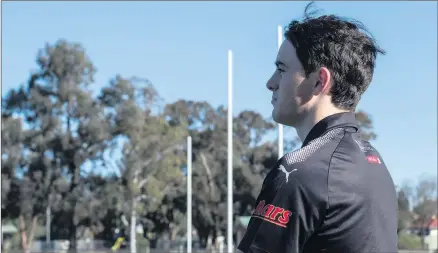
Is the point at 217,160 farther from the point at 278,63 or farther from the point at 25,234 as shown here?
the point at 278,63

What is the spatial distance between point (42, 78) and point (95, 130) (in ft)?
16.8

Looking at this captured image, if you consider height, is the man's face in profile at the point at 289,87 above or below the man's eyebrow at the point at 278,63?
below

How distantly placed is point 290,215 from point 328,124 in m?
0.30

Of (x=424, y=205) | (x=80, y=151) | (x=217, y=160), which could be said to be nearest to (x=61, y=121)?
(x=80, y=151)

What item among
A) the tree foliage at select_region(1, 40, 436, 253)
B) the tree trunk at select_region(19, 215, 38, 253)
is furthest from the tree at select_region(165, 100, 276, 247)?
the tree trunk at select_region(19, 215, 38, 253)

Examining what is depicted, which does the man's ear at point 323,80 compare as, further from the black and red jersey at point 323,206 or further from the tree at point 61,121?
the tree at point 61,121

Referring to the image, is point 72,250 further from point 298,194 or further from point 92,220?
point 298,194

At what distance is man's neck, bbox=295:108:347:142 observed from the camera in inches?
68.0

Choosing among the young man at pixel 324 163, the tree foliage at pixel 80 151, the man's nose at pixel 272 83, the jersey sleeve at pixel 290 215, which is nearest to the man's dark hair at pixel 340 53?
the young man at pixel 324 163

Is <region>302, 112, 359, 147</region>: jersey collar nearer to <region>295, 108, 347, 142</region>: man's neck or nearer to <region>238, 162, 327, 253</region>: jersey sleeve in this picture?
<region>295, 108, 347, 142</region>: man's neck

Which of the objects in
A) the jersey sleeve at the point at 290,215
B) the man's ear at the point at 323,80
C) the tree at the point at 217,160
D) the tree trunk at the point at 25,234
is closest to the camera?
the jersey sleeve at the point at 290,215

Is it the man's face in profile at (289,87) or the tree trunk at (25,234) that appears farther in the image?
the tree trunk at (25,234)

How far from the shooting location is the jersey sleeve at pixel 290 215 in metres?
1.49

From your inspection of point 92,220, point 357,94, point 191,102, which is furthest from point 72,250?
point 357,94
